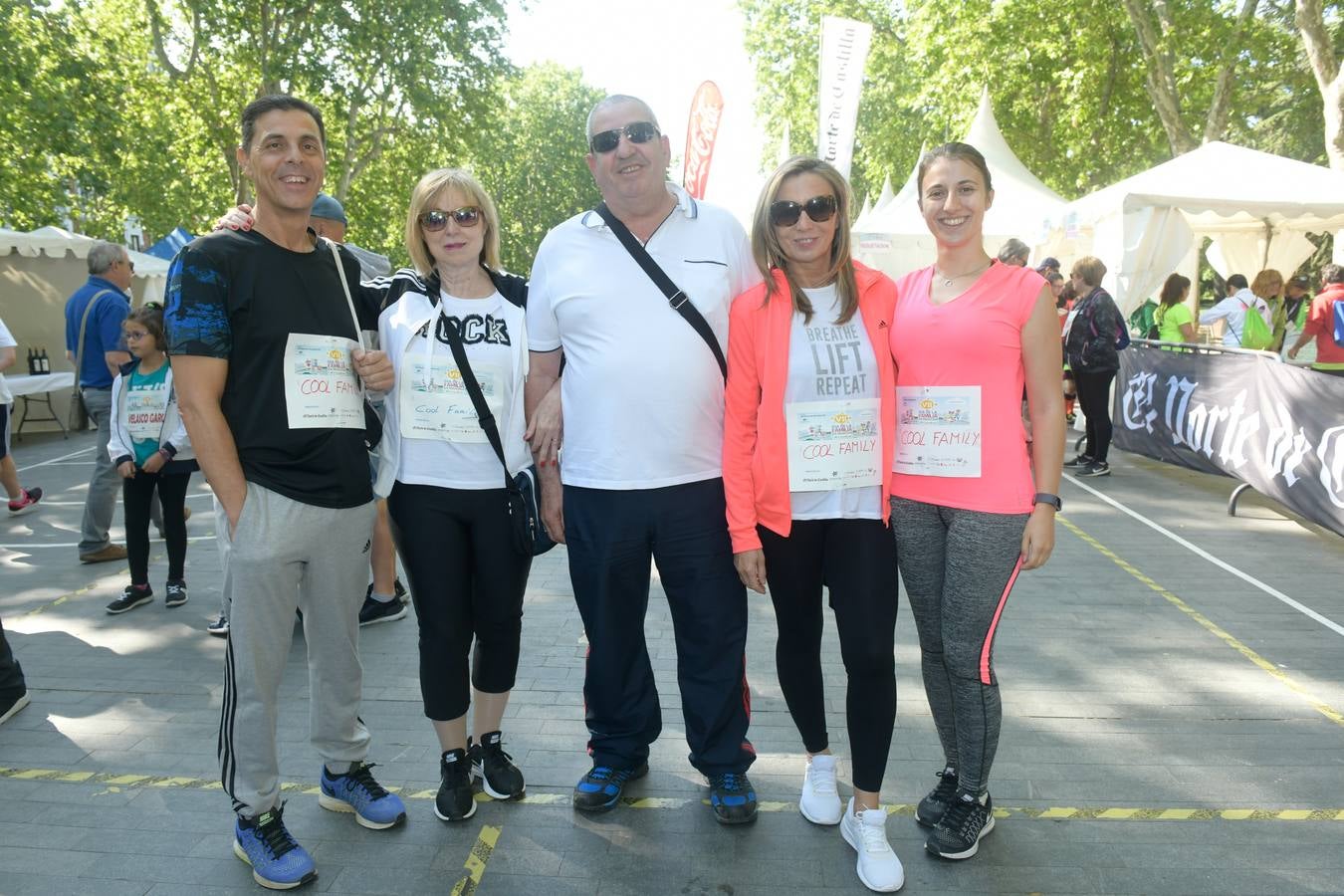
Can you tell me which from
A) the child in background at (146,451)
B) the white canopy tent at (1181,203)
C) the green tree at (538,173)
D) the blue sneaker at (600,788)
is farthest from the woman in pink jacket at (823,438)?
the green tree at (538,173)

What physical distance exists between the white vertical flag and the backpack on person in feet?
18.7

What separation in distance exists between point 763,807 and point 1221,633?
3.01m

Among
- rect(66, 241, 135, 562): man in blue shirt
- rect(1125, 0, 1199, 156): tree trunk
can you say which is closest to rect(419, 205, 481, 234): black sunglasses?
rect(66, 241, 135, 562): man in blue shirt

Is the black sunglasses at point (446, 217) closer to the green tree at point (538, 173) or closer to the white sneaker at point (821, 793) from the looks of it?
the white sneaker at point (821, 793)

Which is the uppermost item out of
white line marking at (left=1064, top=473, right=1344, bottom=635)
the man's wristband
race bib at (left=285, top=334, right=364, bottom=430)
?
race bib at (left=285, top=334, right=364, bottom=430)

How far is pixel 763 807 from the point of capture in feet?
10.4

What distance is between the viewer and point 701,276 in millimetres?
2910

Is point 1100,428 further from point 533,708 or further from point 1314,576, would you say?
point 533,708

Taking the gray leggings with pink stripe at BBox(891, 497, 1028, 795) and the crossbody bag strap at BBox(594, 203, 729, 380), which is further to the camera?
the crossbody bag strap at BBox(594, 203, 729, 380)

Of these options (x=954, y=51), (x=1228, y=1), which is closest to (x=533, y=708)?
(x=954, y=51)

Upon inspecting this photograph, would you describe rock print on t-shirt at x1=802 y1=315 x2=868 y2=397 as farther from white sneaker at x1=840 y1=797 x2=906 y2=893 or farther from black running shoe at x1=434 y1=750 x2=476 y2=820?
black running shoe at x1=434 y1=750 x2=476 y2=820

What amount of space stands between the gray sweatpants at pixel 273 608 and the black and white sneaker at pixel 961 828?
6.22 ft

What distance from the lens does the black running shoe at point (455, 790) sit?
3.10 metres

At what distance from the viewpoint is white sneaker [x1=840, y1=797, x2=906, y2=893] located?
2.69 meters
